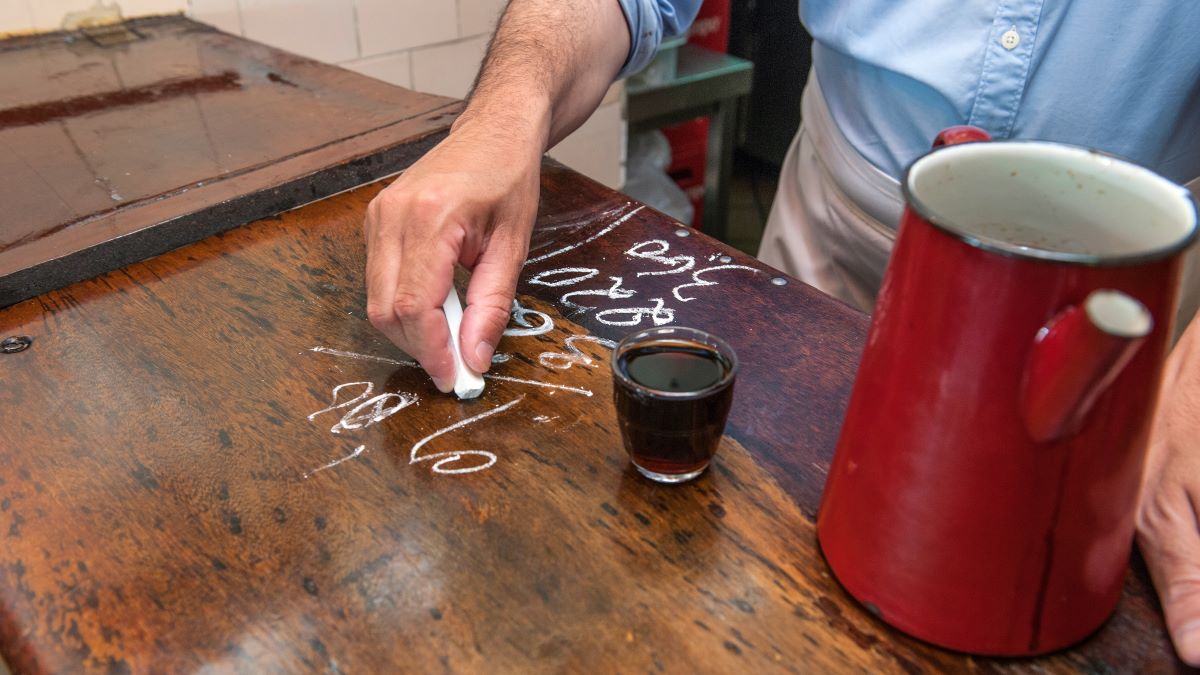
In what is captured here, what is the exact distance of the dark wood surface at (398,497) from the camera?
539 millimetres

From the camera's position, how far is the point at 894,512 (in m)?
0.52

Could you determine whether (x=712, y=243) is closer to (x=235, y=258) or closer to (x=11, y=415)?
(x=235, y=258)

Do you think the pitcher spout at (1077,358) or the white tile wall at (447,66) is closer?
the pitcher spout at (1077,358)

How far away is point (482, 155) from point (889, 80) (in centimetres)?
51

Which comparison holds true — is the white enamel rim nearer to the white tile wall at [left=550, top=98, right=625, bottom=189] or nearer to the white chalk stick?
the white chalk stick

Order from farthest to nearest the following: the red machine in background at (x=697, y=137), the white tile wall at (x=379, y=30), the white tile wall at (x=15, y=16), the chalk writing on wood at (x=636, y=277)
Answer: the red machine in background at (x=697, y=137)
the white tile wall at (x=379, y=30)
the white tile wall at (x=15, y=16)
the chalk writing on wood at (x=636, y=277)

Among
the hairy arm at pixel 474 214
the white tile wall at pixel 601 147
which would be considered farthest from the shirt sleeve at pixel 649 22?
the white tile wall at pixel 601 147

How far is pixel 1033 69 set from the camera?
0.96m

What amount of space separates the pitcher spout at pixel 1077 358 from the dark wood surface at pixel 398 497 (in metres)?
0.18

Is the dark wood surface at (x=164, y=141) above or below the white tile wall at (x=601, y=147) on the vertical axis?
above

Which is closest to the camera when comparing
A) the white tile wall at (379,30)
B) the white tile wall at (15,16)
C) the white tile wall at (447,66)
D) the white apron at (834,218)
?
the white apron at (834,218)

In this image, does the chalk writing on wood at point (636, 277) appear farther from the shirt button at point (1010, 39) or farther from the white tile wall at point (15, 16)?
the white tile wall at point (15, 16)

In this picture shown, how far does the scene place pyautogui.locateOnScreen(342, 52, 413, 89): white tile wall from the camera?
2.08 metres

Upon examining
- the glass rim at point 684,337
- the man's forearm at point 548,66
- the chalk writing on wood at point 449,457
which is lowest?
→ the chalk writing on wood at point 449,457
